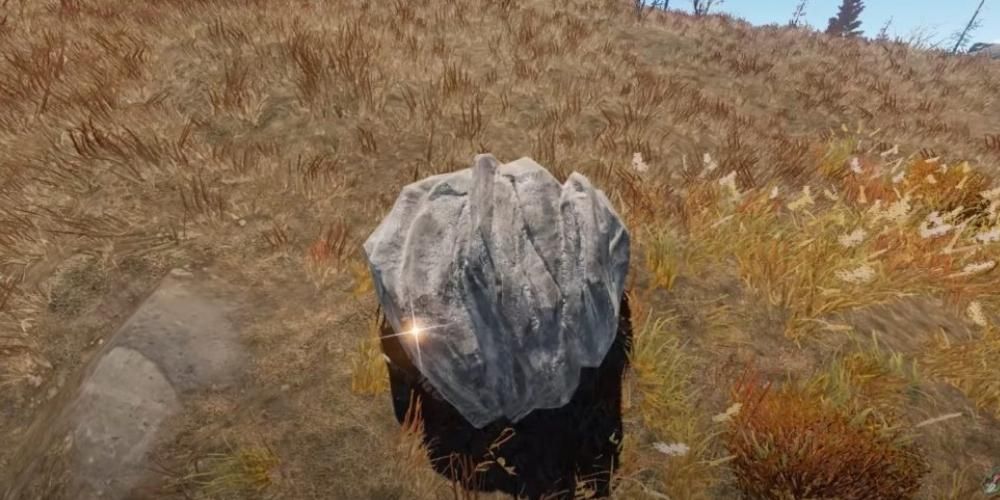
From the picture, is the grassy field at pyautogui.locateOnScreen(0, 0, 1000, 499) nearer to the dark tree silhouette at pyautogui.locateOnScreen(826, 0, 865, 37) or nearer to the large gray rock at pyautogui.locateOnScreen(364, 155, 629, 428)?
the large gray rock at pyautogui.locateOnScreen(364, 155, 629, 428)

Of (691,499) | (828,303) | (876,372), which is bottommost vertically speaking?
Answer: (691,499)

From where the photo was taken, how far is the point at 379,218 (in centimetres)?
387

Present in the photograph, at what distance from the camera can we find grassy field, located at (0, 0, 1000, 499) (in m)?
2.68

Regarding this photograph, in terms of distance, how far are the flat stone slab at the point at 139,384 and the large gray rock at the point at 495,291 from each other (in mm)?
1068

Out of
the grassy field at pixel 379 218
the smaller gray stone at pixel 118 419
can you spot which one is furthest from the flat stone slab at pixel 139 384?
the grassy field at pixel 379 218

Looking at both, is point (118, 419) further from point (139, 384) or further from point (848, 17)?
point (848, 17)

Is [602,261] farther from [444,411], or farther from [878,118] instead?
[878,118]

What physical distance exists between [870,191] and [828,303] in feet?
8.28

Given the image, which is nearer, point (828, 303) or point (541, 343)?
point (541, 343)

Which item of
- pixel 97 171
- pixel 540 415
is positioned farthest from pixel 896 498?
pixel 97 171

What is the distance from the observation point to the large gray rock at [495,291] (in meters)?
2.53

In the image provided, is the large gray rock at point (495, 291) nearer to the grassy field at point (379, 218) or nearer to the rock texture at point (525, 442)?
the rock texture at point (525, 442)

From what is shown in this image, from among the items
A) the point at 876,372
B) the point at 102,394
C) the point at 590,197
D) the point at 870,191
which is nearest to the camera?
the point at 102,394

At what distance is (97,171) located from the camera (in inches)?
153
